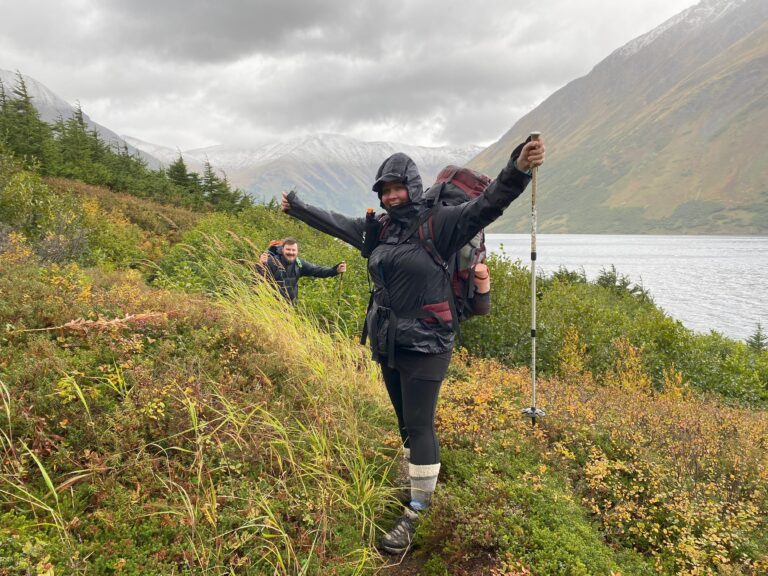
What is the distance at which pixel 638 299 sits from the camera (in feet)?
74.5

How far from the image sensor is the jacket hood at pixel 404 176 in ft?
10.3

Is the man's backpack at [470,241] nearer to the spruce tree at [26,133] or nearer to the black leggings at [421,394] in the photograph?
the black leggings at [421,394]

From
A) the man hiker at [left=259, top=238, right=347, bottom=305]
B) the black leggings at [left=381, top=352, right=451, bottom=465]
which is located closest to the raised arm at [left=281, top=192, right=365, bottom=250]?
the black leggings at [left=381, top=352, right=451, bottom=465]

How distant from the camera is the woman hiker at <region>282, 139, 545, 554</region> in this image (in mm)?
3070

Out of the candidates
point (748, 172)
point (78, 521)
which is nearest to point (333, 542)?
point (78, 521)

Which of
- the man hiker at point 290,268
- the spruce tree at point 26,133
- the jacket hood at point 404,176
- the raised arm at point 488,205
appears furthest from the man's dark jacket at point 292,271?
the spruce tree at point 26,133

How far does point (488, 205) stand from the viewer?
2.77 metres

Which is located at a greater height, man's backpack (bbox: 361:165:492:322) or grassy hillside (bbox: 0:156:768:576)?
man's backpack (bbox: 361:165:492:322)

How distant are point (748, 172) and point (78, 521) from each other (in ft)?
844

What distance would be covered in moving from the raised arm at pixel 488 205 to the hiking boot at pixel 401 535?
2.01 meters

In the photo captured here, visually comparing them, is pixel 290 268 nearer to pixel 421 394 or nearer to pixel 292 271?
pixel 292 271

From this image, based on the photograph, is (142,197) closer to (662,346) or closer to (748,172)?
(662,346)

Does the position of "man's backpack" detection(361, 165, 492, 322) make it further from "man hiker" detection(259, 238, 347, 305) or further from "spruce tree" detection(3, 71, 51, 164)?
"spruce tree" detection(3, 71, 51, 164)

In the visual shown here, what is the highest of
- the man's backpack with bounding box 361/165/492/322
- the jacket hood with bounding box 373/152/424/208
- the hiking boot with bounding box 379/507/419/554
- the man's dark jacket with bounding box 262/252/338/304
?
the jacket hood with bounding box 373/152/424/208
